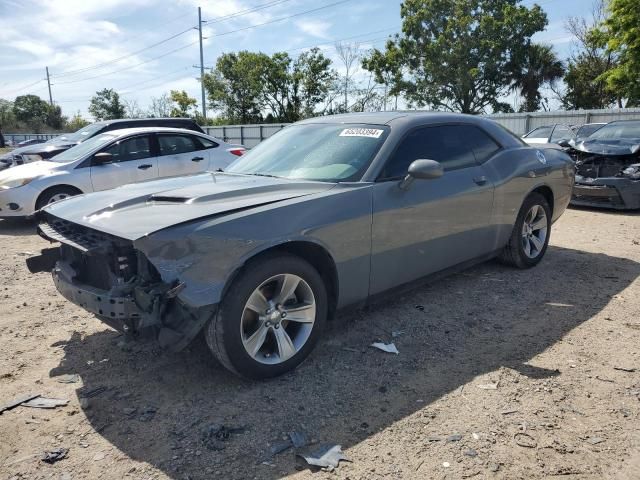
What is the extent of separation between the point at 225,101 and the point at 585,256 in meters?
42.5

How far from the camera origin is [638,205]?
827 cm

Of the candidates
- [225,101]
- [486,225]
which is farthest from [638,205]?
[225,101]

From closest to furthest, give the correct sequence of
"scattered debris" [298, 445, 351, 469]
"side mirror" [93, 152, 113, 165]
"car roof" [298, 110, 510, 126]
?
"scattered debris" [298, 445, 351, 469], "car roof" [298, 110, 510, 126], "side mirror" [93, 152, 113, 165]

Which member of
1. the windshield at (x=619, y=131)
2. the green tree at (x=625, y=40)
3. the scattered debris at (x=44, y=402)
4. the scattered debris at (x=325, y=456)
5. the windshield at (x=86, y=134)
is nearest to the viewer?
the scattered debris at (x=325, y=456)

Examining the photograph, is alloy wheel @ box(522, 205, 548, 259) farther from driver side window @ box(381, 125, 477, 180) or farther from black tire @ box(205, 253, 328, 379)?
black tire @ box(205, 253, 328, 379)

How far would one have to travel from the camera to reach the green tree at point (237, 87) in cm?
4178

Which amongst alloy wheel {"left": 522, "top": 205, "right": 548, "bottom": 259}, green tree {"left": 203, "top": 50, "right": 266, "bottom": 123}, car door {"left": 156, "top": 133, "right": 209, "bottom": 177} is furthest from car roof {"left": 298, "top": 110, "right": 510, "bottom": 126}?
green tree {"left": 203, "top": 50, "right": 266, "bottom": 123}

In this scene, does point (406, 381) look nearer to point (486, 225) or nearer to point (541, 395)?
point (541, 395)

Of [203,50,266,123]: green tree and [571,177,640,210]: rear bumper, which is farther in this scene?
[203,50,266,123]: green tree

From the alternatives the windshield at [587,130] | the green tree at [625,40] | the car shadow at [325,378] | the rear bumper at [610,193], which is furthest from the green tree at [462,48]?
the car shadow at [325,378]

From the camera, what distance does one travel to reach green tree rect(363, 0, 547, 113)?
110 feet

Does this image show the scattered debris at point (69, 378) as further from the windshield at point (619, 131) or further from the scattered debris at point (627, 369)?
the windshield at point (619, 131)

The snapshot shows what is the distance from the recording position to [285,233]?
2.94 meters

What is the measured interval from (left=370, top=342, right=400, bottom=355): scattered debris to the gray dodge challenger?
0.34 metres
